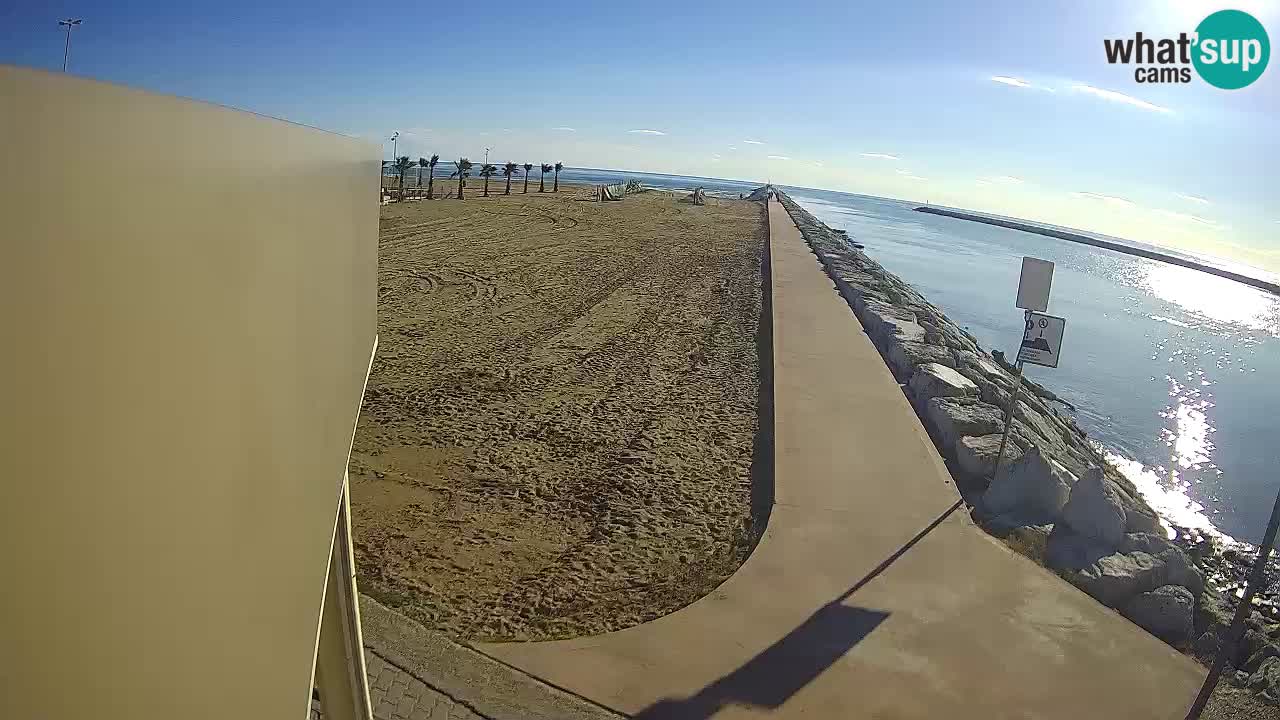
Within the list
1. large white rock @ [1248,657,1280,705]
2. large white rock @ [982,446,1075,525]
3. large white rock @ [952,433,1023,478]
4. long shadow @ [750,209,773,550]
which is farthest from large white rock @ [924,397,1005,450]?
large white rock @ [1248,657,1280,705]

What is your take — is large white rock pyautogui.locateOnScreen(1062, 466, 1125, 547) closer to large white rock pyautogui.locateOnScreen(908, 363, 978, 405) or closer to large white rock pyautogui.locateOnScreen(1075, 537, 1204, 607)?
large white rock pyautogui.locateOnScreen(1075, 537, 1204, 607)

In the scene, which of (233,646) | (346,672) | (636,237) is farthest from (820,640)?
(636,237)

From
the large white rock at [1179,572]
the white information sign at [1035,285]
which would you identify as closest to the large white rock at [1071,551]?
the large white rock at [1179,572]

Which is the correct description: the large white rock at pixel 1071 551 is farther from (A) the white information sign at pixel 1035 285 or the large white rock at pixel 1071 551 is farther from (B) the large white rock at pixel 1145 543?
(A) the white information sign at pixel 1035 285

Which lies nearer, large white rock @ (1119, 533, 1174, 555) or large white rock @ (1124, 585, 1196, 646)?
large white rock @ (1124, 585, 1196, 646)

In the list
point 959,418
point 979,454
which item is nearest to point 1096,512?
point 979,454

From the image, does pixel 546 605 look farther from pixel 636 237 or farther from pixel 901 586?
pixel 636 237

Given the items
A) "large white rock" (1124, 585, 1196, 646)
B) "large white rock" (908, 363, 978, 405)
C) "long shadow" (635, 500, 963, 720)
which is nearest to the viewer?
"long shadow" (635, 500, 963, 720)
